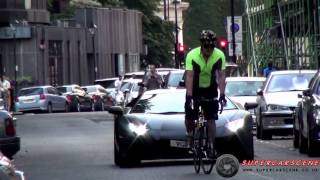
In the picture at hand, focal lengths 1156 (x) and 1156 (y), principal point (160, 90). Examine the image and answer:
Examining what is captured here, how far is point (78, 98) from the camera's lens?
202 ft

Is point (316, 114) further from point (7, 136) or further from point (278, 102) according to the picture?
point (278, 102)

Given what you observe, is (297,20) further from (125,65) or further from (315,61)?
(125,65)

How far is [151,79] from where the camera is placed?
3712 cm

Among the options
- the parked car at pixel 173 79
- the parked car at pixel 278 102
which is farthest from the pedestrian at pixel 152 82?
the parked car at pixel 278 102

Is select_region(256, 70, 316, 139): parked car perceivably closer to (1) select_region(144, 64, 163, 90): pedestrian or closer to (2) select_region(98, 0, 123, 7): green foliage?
(1) select_region(144, 64, 163, 90): pedestrian

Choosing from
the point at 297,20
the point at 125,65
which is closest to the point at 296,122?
the point at 297,20

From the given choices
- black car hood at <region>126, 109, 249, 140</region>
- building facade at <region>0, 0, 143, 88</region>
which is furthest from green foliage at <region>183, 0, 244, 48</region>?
black car hood at <region>126, 109, 249, 140</region>

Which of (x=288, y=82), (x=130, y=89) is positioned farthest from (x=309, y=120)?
(x=130, y=89)

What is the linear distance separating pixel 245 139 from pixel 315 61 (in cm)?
2812

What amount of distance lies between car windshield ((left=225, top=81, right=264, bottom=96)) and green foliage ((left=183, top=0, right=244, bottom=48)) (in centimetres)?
8028

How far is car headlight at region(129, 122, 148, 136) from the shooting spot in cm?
1711

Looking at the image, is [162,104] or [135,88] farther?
[135,88]

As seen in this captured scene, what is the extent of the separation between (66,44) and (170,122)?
202ft

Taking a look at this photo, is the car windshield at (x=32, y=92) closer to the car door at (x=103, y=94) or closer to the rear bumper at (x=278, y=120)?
the car door at (x=103, y=94)
